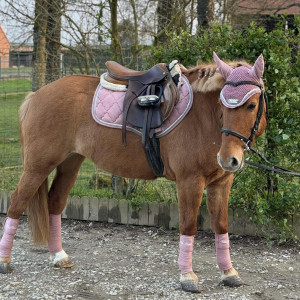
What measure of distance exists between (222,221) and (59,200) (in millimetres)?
1585

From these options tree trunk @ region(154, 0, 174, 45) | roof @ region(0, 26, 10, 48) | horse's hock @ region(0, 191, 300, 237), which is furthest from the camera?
roof @ region(0, 26, 10, 48)

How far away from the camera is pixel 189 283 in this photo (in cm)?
376

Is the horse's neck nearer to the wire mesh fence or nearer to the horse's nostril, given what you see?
the horse's nostril

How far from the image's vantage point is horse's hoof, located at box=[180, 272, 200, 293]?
12.3ft

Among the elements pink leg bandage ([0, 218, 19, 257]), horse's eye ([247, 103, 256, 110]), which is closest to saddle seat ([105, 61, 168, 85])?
horse's eye ([247, 103, 256, 110])

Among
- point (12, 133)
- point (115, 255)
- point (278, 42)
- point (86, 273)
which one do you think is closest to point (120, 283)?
point (86, 273)

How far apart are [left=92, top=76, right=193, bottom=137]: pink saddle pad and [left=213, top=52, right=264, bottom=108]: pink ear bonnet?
0.45 m

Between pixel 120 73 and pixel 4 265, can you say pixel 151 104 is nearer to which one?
pixel 120 73

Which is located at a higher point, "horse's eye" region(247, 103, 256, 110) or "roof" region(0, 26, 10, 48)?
"roof" region(0, 26, 10, 48)

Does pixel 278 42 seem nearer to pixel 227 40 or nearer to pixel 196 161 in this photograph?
pixel 227 40

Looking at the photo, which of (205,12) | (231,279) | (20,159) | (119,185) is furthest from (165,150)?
(205,12)

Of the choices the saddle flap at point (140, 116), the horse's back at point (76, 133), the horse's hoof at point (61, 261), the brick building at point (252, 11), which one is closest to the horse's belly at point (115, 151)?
the horse's back at point (76, 133)

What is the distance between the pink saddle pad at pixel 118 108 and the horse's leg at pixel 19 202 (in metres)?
0.73

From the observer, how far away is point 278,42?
4.72m
